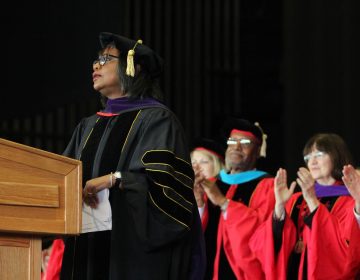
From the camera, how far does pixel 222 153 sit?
6359 mm

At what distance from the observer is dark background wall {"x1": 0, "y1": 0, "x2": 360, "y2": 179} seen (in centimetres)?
723

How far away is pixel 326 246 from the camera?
16.8 ft

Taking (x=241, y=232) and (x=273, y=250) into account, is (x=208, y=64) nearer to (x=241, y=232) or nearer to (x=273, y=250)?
(x=241, y=232)

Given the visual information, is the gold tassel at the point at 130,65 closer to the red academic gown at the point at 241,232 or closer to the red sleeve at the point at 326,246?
the red sleeve at the point at 326,246

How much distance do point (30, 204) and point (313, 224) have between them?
2368 mm

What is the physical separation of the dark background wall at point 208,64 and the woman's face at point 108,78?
3005 mm

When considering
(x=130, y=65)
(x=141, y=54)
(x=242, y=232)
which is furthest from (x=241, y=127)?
(x=130, y=65)

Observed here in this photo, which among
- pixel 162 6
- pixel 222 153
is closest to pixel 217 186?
pixel 222 153

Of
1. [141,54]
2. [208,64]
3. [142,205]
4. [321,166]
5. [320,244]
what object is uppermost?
[141,54]

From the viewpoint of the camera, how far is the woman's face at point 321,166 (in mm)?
5344

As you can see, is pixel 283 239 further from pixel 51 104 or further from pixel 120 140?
pixel 51 104

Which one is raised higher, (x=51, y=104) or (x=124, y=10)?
(x=124, y=10)

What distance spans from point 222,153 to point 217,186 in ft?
1.45

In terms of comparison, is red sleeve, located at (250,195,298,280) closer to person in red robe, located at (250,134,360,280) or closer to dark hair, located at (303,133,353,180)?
person in red robe, located at (250,134,360,280)
